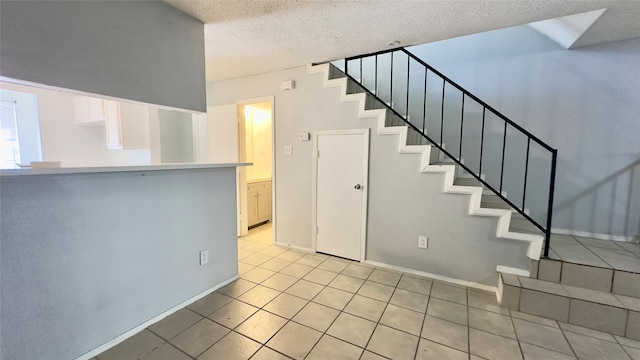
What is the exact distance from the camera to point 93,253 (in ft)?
5.30

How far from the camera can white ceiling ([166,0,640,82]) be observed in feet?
6.20

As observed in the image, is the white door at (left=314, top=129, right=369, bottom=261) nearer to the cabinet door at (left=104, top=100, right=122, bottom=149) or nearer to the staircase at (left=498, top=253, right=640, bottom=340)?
the staircase at (left=498, top=253, right=640, bottom=340)

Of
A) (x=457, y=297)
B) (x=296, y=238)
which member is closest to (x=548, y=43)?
(x=457, y=297)

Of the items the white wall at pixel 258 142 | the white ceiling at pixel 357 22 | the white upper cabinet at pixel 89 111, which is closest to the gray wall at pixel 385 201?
the white ceiling at pixel 357 22

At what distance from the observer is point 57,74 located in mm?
1435

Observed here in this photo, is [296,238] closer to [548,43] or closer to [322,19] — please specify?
[322,19]

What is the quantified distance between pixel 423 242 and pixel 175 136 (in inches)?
149

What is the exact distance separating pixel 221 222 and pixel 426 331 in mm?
1991

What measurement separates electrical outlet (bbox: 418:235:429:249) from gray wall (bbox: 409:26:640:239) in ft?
5.60

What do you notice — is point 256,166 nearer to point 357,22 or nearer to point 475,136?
point 357,22

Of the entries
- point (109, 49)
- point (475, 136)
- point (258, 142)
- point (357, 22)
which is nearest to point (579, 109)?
point (475, 136)

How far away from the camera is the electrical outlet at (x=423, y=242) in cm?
272

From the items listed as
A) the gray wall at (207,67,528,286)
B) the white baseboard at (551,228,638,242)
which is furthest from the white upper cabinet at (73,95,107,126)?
the white baseboard at (551,228,638,242)

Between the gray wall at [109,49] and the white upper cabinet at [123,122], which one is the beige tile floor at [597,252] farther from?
the white upper cabinet at [123,122]
